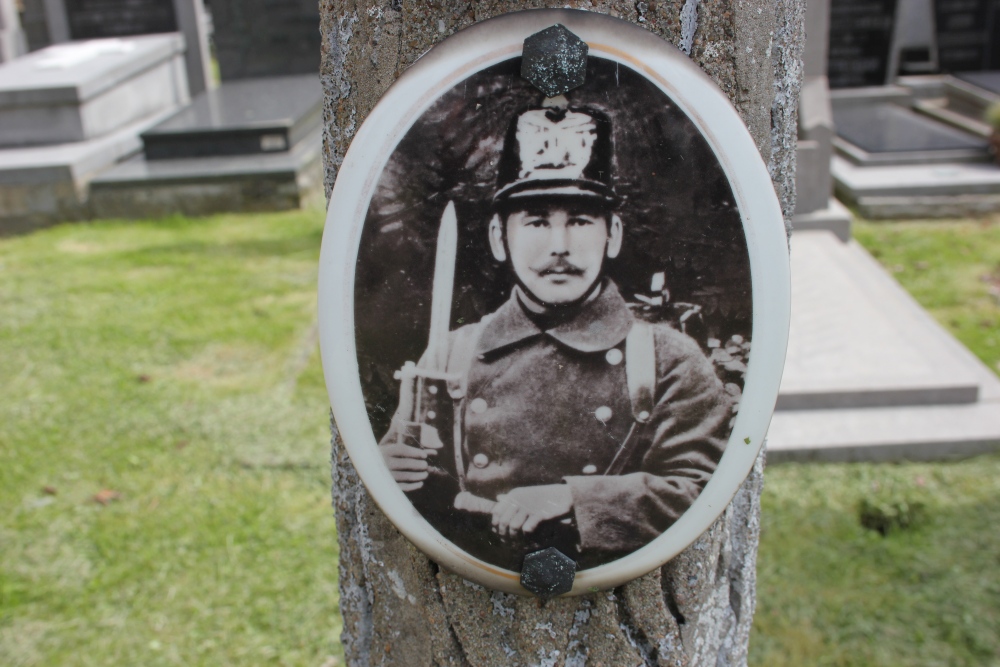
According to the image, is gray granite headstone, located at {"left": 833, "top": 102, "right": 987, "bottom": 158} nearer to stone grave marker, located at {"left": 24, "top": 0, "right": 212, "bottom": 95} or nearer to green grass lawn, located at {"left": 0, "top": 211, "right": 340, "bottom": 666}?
green grass lawn, located at {"left": 0, "top": 211, "right": 340, "bottom": 666}

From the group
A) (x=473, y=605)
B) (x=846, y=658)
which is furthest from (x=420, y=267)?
(x=846, y=658)

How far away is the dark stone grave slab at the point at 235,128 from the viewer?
20.9 ft

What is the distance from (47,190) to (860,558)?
20.0 ft

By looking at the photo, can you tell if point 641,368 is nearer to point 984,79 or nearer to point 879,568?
point 879,568

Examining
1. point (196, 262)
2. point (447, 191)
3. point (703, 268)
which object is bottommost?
point (196, 262)

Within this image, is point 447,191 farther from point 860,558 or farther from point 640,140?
point 860,558

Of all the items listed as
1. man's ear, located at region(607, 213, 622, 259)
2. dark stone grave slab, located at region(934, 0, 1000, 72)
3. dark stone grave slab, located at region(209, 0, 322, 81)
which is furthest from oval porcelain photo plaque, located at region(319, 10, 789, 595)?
dark stone grave slab, located at region(934, 0, 1000, 72)

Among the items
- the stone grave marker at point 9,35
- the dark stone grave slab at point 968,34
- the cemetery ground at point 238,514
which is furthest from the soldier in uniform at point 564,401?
the stone grave marker at point 9,35

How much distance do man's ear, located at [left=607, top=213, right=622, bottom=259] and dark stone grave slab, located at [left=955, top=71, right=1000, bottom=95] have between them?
7488mm

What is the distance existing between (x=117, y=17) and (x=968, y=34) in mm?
8421

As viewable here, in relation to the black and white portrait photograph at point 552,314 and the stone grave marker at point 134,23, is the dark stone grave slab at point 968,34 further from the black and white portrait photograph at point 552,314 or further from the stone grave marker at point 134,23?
the black and white portrait photograph at point 552,314

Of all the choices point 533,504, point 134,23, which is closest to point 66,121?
point 134,23

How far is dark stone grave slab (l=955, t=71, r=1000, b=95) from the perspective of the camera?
7082 millimetres

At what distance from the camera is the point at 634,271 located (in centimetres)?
98
